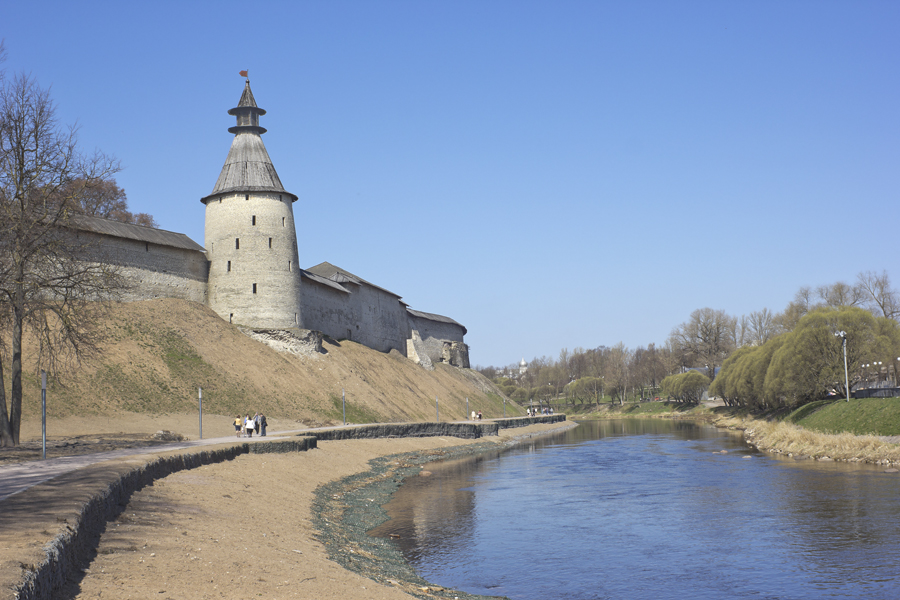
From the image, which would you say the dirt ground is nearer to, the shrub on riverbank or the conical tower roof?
the conical tower roof

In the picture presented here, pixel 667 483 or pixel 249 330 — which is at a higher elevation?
pixel 249 330

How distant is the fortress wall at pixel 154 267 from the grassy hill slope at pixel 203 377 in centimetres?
101

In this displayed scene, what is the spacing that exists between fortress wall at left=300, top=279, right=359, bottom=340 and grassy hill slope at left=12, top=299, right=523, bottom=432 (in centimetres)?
173

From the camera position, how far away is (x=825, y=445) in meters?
35.1

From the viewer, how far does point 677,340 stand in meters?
104

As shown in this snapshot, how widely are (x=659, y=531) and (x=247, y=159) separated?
144ft

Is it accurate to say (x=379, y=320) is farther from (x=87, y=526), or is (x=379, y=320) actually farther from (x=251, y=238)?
(x=87, y=526)

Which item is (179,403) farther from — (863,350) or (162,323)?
(863,350)

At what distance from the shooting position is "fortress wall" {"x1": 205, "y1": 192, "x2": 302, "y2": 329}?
171 feet

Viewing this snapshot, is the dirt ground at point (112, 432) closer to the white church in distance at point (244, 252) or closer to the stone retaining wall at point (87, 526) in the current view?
the stone retaining wall at point (87, 526)

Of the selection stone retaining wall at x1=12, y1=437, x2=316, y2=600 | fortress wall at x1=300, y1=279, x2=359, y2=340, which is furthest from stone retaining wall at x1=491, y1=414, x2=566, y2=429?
stone retaining wall at x1=12, y1=437, x2=316, y2=600

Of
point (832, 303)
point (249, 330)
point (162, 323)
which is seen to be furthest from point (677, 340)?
point (162, 323)

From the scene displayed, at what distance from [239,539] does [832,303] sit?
257ft

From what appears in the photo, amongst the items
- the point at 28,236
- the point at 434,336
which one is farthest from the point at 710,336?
the point at 28,236
